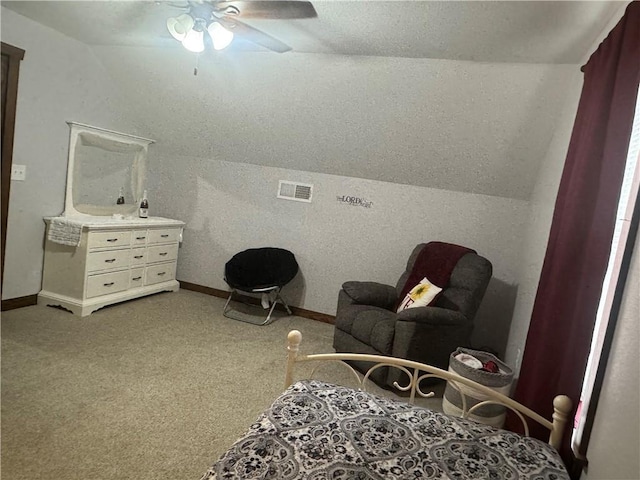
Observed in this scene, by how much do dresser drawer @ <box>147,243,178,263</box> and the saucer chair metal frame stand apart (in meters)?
0.81

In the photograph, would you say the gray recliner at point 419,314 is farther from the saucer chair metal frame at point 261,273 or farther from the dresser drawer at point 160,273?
the dresser drawer at point 160,273

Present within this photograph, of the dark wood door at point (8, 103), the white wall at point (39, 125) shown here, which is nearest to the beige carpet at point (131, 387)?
the white wall at point (39, 125)

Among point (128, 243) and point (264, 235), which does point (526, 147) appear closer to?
point (264, 235)

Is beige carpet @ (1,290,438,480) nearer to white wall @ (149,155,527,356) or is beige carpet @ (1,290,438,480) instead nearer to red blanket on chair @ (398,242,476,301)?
white wall @ (149,155,527,356)

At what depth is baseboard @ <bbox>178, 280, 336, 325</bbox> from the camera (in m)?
4.51

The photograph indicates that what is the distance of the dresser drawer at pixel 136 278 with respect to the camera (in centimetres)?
422

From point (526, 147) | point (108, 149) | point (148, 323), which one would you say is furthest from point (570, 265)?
point (108, 149)

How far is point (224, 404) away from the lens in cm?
257

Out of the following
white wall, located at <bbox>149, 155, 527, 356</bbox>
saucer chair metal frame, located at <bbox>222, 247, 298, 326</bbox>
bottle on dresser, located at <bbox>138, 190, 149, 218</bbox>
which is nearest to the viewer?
white wall, located at <bbox>149, 155, 527, 356</bbox>

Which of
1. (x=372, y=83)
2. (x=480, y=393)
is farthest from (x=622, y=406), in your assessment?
(x=372, y=83)

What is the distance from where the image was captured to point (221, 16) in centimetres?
235

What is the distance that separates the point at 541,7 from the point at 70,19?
3314mm

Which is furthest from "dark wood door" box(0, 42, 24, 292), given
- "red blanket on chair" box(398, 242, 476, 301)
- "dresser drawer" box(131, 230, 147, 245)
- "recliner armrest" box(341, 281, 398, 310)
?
"red blanket on chair" box(398, 242, 476, 301)

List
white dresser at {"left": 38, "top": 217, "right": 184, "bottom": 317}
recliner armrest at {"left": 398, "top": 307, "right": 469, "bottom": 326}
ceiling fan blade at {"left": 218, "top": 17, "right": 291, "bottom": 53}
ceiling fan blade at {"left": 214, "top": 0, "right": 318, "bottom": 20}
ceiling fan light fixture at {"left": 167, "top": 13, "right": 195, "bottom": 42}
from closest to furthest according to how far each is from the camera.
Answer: ceiling fan blade at {"left": 214, "top": 0, "right": 318, "bottom": 20}
ceiling fan light fixture at {"left": 167, "top": 13, "right": 195, "bottom": 42}
ceiling fan blade at {"left": 218, "top": 17, "right": 291, "bottom": 53}
recliner armrest at {"left": 398, "top": 307, "right": 469, "bottom": 326}
white dresser at {"left": 38, "top": 217, "right": 184, "bottom": 317}
